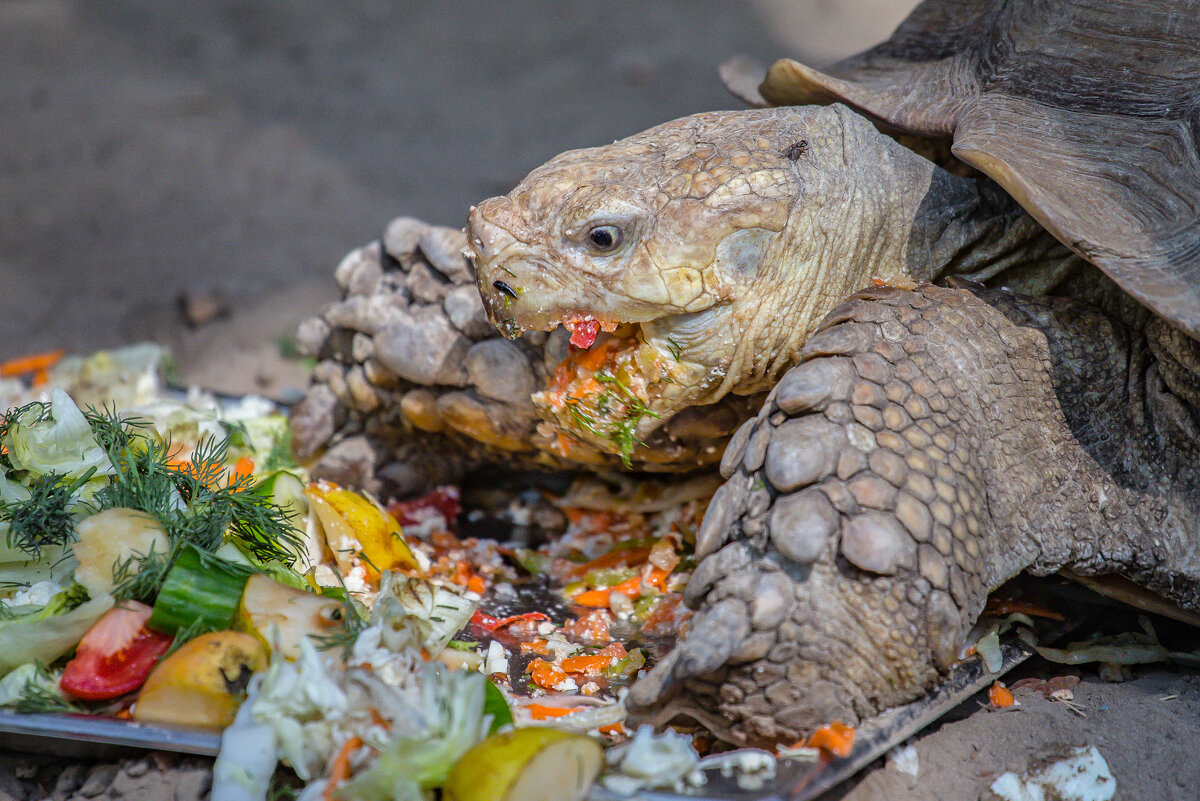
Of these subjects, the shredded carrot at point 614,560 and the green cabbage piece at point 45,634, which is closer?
the green cabbage piece at point 45,634

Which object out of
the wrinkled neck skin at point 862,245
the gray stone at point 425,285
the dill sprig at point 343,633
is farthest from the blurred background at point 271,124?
the wrinkled neck skin at point 862,245

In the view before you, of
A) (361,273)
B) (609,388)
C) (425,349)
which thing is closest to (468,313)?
(425,349)

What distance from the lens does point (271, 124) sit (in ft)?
16.6

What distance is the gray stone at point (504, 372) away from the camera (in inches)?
85.7

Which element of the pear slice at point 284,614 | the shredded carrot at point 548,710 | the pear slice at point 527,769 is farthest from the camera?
the shredded carrot at point 548,710

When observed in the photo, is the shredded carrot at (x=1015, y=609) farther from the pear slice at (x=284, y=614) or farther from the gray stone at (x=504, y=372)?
the pear slice at (x=284, y=614)

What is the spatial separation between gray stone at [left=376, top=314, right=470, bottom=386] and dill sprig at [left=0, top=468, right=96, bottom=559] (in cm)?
81

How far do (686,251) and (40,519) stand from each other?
1260 millimetres

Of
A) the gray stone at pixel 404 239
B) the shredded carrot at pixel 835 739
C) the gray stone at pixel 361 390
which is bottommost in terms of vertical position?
the shredded carrot at pixel 835 739

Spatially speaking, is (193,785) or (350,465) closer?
(193,785)

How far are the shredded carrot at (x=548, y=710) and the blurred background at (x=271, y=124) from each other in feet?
7.95

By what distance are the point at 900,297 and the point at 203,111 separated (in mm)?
4660

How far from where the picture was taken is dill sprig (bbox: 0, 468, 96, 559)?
5.43ft

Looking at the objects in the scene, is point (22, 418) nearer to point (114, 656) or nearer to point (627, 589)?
point (114, 656)
